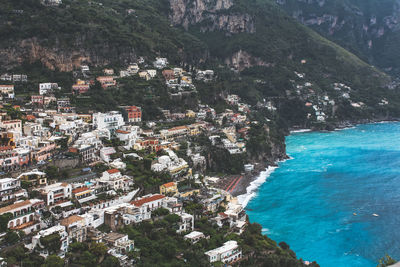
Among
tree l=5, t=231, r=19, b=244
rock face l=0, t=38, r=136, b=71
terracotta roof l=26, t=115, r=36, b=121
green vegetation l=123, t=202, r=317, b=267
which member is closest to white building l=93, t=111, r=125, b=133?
terracotta roof l=26, t=115, r=36, b=121

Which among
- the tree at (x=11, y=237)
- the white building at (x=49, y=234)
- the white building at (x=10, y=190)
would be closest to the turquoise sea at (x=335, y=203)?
the white building at (x=49, y=234)

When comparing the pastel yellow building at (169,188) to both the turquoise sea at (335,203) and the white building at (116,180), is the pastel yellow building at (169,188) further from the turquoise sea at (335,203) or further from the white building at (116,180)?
the turquoise sea at (335,203)

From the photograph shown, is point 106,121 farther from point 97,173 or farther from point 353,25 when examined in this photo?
point 353,25

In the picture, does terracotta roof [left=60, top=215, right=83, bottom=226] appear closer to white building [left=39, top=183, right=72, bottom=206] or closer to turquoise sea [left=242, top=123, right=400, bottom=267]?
→ white building [left=39, top=183, right=72, bottom=206]

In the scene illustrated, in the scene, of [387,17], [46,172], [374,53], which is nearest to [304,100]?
[46,172]

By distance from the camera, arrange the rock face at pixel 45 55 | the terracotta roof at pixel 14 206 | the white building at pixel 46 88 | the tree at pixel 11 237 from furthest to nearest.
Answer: the rock face at pixel 45 55 < the white building at pixel 46 88 < the terracotta roof at pixel 14 206 < the tree at pixel 11 237

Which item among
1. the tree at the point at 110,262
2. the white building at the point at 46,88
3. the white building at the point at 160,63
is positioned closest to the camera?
the tree at the point at 110,262

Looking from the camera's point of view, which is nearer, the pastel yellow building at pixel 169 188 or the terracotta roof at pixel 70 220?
the terracotta roof at pixel 70 220
